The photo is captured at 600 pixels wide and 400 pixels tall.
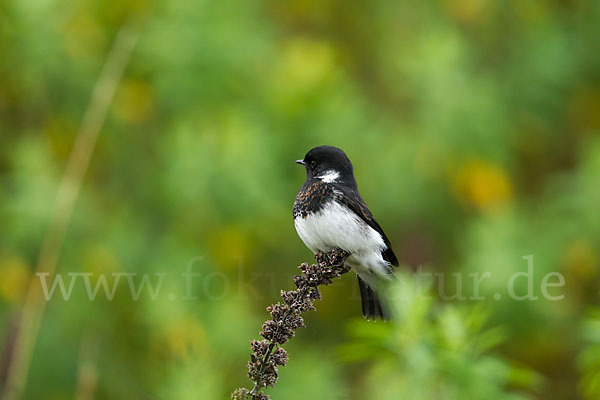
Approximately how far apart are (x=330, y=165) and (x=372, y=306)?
61cm

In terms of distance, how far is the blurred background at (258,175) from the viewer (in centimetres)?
476

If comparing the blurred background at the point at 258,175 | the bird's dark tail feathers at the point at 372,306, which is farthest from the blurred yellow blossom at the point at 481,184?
the bird's dark tail feathers at the point at 372,306

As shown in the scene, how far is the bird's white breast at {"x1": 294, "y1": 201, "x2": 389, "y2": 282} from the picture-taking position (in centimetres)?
269

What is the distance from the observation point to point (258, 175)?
504cm

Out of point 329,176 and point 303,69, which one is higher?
point 303,69

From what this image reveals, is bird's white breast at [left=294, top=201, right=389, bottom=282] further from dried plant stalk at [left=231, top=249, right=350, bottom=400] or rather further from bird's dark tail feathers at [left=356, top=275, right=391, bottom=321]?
dried plant stalk at [left=231, top=249, right=350, bottom=400]

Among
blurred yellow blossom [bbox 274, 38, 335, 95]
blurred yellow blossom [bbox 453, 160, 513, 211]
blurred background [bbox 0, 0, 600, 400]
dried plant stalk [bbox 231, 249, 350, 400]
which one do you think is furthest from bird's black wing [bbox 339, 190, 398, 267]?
blurred yellow blossom [bbox 453, 160, 513, 211]

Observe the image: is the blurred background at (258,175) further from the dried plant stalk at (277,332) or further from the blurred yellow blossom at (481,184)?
the dried plant stalk at (277,332)

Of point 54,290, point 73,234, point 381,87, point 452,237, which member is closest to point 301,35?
point 381,87

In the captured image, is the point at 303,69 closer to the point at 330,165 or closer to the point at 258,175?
the point at 258,175

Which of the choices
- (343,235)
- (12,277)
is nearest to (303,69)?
(12,277)

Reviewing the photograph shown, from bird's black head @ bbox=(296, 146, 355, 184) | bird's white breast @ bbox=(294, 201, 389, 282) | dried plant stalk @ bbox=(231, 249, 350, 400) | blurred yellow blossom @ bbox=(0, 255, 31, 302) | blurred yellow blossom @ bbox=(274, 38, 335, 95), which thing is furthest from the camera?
blurred yellow blossom @ bbox=(274, 38, 335, 95)

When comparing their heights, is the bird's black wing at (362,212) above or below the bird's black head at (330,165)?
below

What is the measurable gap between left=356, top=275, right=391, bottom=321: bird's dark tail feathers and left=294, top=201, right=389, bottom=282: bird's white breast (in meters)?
0.15
